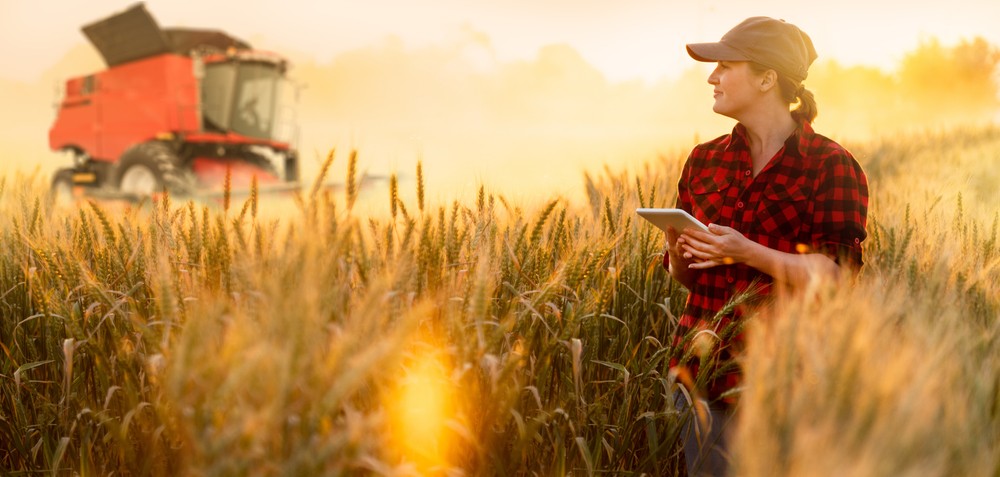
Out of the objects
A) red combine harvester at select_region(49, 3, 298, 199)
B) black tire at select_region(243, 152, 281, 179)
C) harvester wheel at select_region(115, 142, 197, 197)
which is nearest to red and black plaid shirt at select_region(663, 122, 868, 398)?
harvester wheel at select_region(115, 142, 197, 197)

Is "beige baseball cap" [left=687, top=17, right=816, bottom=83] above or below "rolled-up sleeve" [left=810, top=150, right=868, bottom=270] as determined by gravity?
above

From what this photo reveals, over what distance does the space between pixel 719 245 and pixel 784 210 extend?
0.75ft

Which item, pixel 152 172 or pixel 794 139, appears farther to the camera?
pixel 152 172

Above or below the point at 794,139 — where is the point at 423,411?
below

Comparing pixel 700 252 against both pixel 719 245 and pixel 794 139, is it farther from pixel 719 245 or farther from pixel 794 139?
pixel 794 139

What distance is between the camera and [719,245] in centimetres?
188

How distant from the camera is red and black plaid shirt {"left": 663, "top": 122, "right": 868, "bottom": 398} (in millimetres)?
1903

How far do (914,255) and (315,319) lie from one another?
1.63 metres

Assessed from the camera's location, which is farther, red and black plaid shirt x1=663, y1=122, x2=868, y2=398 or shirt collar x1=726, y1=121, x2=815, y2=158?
shirt collar x1=726, y1=121, x2=815, y2=158

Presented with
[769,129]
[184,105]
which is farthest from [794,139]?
[184,105]

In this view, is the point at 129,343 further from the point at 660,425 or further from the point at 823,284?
the point at 823,284

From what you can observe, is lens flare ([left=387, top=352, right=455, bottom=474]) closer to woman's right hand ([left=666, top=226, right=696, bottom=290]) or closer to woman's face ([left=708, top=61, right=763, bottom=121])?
woman's right hand ([left=666, top=226, right=696, bottom=290])

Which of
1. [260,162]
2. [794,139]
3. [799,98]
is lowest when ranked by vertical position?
[260,162]

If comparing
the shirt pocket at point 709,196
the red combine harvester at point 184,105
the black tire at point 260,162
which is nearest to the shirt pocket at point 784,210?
the shirt pocket at point 709,196
